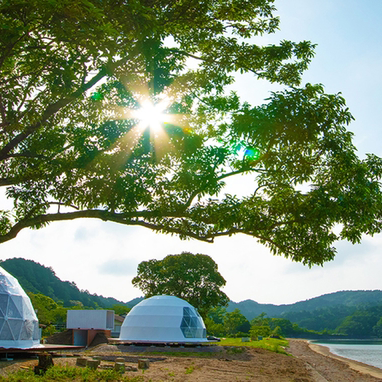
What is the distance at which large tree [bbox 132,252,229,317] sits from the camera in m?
53.5

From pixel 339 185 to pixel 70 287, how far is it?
147743 millimetres

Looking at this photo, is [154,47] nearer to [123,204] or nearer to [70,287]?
[123,204]

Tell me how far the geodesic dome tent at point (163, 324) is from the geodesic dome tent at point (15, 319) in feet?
50.6

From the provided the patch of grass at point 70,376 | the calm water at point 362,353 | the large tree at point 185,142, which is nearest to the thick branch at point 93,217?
the large tree at point 185,142

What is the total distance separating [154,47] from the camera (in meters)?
9.20

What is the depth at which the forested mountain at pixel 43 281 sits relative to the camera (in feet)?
409

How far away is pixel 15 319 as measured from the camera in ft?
65.3

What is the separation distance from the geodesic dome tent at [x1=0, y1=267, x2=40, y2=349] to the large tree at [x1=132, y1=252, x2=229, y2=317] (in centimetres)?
3313

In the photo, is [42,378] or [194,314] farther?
[194,314]

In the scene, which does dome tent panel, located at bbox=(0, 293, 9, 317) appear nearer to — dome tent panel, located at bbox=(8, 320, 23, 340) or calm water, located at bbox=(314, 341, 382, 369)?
dome tent panel, located at bbox=(8, 320, 23, 340)

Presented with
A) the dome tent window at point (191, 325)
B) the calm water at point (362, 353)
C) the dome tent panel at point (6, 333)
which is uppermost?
the dome tent panel at point (6, 333)

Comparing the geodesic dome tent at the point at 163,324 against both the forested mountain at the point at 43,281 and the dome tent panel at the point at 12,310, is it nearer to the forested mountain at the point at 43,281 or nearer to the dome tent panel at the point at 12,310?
the dome tent panel at the point at 12,310

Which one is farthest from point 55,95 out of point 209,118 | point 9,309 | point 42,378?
point 9,309

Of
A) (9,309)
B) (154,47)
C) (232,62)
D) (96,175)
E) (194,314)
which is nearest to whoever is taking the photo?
(154,47)
